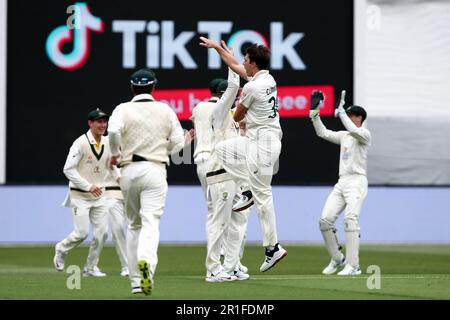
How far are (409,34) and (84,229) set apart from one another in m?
11.8

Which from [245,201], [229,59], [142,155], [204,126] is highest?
[229,59]

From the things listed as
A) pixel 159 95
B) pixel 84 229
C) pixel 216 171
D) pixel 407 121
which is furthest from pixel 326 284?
pixel 407 121

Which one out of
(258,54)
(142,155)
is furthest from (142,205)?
(258,54)

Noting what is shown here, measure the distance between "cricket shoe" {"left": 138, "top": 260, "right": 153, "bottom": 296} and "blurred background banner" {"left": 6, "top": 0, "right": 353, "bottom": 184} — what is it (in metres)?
12.2

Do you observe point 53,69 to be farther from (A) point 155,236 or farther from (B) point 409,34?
(A) point 155,236

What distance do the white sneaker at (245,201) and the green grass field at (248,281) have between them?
0.91 m

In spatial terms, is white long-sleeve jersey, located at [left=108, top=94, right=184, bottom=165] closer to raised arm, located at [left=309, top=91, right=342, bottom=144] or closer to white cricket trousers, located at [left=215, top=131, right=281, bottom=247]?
white cricket trousers, located at [left=215, top=131, right=281, bottom=247]

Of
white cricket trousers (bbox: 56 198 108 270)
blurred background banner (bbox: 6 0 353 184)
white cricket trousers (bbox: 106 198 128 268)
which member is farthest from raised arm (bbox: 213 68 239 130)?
blurred background banner (bbox: 6 0 353 184)

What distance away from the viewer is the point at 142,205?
11609 mm

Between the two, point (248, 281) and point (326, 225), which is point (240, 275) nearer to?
point (248, 281)

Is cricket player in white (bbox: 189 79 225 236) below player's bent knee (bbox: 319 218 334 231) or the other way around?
the other way around

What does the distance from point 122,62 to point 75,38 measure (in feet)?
3.46

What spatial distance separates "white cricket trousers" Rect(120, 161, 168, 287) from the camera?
1145 cm

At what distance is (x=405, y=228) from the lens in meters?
24.2
